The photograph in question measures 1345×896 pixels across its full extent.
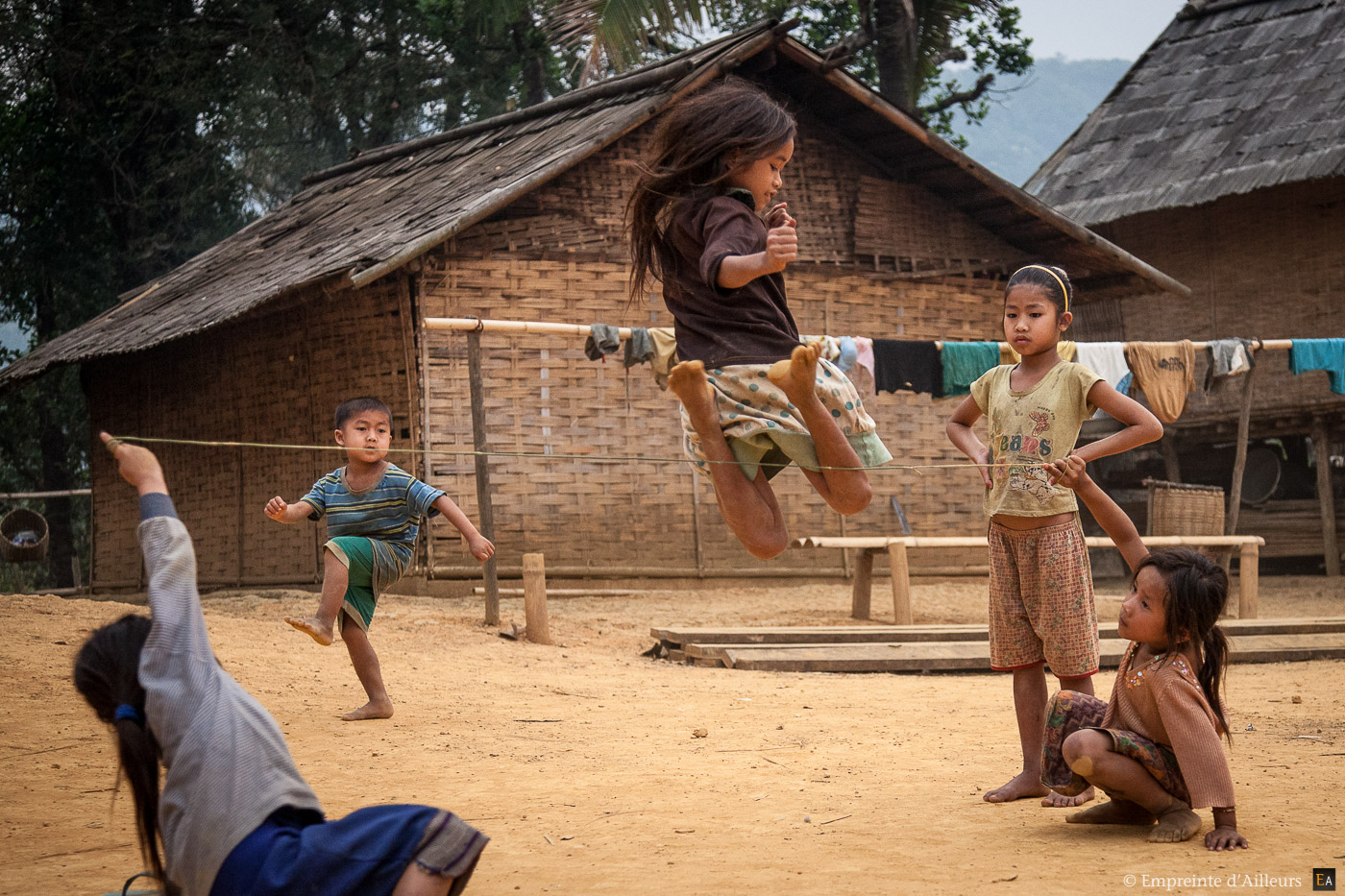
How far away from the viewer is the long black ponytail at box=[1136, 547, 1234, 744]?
3.33m

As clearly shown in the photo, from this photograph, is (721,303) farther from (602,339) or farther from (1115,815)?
(602,339)

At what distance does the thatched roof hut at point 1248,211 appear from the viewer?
47.1ft

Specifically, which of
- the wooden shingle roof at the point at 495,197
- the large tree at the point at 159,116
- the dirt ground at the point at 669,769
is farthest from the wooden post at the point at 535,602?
the large tree at the point at 159,116

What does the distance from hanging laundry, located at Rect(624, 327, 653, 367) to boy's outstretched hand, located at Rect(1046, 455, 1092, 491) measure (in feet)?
15.9

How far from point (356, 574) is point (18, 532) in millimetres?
10359

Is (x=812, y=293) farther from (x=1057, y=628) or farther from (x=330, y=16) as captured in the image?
(x=330, y=16)

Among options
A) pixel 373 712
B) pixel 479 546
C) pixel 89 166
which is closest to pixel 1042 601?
pixel 479 546

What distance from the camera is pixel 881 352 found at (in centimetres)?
924

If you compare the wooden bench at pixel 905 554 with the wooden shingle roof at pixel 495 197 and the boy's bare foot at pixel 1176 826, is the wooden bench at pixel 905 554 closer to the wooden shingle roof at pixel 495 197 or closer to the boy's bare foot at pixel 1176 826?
the wooden shingle roof at pixel 495 197

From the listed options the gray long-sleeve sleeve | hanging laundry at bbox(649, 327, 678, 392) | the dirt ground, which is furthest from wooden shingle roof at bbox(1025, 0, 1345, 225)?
the gray long-sleeve sleeve

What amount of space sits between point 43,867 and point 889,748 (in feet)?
9.66

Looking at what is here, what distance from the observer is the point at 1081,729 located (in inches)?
136

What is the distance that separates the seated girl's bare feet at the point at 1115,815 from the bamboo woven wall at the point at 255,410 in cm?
766

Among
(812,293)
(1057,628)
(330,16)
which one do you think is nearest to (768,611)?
(812,293)
